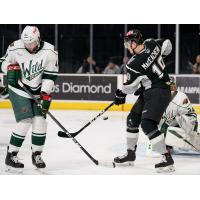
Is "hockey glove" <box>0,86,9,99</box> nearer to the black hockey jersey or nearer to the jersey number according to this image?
the black hockey jersey

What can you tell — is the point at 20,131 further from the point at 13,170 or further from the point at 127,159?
the point at 127,159

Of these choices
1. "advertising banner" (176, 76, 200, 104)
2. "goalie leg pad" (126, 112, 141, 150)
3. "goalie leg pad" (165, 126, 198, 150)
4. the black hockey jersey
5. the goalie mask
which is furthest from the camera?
"advertising banner" (176, 76, 200, 104)

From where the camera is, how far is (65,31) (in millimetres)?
11391

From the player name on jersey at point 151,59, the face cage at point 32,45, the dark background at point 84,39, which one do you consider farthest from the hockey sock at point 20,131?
the dark background at point 84,39

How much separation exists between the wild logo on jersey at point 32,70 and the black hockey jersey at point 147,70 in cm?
62

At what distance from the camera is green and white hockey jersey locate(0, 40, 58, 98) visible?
449cm

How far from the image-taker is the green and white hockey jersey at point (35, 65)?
14.7 feet

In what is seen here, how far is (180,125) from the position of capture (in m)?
5.34

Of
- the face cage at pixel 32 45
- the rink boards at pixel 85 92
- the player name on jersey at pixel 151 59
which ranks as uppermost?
the face cage at pixel 32 45

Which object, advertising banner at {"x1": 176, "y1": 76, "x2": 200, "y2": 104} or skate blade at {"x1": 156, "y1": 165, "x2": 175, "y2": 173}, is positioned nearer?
skate blade at {"x1": 156, "y1": 165, "x2": 175, "y2": 173}

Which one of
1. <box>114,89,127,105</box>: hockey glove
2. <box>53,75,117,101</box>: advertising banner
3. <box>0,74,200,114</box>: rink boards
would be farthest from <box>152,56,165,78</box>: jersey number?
<box>53,75,117,101</box>: advertising banner

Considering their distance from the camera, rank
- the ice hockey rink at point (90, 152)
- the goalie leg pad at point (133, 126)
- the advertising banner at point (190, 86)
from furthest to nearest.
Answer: the advertising banner at point (190, 86), the goalie leg pad at point (133, 126), the ice hockey rink at point (90, 152)

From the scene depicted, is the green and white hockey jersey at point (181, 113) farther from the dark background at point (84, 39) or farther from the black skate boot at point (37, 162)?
→ the dark background at point (84, 39)

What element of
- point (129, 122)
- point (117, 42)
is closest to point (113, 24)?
point (117, 42)
